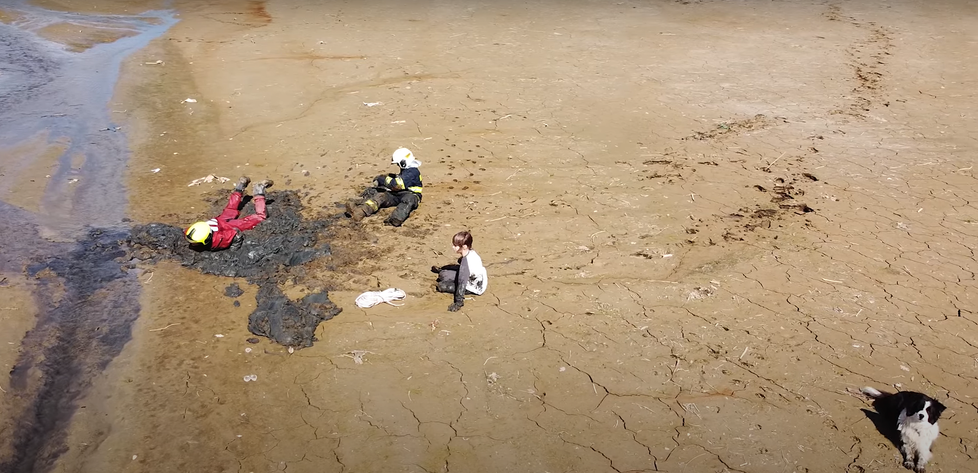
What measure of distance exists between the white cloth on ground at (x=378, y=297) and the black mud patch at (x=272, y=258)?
22 centimetres

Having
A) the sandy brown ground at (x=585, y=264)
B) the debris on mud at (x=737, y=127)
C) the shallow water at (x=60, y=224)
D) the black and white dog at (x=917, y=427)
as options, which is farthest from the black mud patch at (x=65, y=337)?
the debris on mud at (x=737, y=127)

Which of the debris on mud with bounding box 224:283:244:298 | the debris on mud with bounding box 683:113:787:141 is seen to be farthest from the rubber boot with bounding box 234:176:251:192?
the debris on mud with bounding box 683:113:787:141

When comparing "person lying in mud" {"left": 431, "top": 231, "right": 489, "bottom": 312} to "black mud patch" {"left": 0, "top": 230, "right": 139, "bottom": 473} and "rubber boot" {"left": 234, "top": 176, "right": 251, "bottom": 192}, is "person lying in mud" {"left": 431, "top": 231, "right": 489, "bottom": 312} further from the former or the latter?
"rubber boot" {"left": 234, "top": 176, "right": 251, "bottom": 192}

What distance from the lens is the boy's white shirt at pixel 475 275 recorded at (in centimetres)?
634

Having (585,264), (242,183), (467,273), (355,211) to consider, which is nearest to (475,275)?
(467,273)

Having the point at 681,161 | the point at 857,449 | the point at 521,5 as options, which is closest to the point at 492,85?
the point at 681,161

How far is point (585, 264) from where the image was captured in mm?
7027

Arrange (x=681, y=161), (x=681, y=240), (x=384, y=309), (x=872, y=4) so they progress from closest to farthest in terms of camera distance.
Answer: (x=384, y=309)
(x=681, y=240)
(x=681, y=161)
(x=872, y=4)

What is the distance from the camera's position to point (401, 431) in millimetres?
5113

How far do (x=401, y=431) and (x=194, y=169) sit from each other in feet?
19.6

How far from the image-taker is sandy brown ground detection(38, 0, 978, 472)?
5.09m

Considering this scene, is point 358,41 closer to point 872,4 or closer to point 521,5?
point 521,5

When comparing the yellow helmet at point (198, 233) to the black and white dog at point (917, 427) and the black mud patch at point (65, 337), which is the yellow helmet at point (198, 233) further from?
the black and white dog at point (917, 427)

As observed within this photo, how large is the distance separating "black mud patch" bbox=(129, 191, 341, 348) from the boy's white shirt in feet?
3.97
